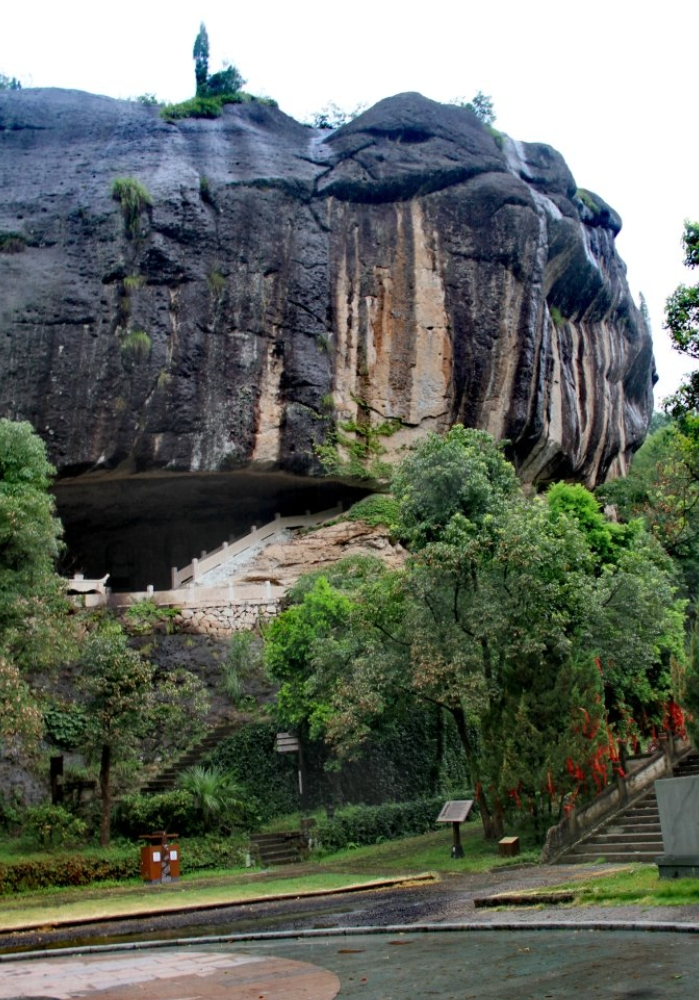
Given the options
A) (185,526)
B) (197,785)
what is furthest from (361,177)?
(197,785)

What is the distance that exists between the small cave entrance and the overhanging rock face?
1739 mm

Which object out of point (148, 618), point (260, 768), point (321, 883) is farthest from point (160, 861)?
point (148, 618)

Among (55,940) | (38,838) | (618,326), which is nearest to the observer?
(55,940)

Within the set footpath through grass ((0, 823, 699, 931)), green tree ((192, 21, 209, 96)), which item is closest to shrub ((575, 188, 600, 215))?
green tree ((192, 21, 209, 96))

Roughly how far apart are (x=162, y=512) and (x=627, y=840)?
2086 centimetres

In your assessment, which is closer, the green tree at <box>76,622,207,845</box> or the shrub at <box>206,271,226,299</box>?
the green tree at <box>76,622,207,845</box>

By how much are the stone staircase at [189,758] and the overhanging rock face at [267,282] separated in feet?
26.2

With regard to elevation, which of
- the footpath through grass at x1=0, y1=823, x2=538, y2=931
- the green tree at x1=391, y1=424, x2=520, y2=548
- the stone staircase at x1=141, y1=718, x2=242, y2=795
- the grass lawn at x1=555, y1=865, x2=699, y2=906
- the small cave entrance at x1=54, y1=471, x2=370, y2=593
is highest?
the small cave entrance at x1=54, y1=471, x2=370, y2=593

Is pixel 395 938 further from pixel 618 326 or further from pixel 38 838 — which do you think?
pixel 618 326

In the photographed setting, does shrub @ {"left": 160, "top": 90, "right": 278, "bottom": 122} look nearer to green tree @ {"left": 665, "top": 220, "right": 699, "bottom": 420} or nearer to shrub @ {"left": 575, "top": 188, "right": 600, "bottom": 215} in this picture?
shrub @ {"left": 575, "top": 188, "right": 600, "bottom": 215}

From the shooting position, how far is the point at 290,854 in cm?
1817

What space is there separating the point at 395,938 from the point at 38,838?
10.7 metres

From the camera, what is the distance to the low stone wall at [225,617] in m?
25.1

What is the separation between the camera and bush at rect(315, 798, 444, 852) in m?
18.5
